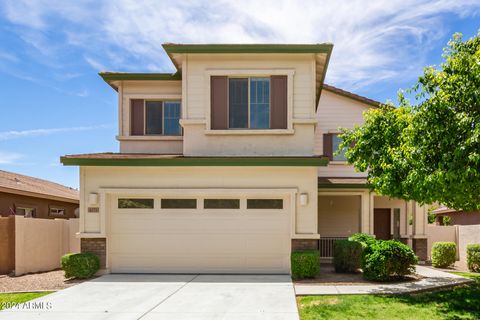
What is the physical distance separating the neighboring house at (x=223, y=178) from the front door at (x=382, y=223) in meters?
7.56

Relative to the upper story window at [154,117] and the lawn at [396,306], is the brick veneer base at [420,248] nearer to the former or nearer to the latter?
the lawn at [396,306]

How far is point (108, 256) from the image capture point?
13.4m

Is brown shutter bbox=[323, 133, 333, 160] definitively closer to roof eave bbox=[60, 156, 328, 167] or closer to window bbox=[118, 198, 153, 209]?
roof eave bbox=[60, 156, 328, 167]

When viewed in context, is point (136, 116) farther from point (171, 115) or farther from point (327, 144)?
point (327, 144)

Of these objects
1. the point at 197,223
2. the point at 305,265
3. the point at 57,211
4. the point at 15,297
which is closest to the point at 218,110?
the point at 197,223

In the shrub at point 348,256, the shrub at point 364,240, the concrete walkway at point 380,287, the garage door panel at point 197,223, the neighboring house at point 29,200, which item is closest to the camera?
the concrete walkway at point 380,287

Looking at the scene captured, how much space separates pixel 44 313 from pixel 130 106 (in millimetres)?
9318

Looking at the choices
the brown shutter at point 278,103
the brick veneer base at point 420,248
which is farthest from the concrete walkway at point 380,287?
the brick veneer base at point 420,248

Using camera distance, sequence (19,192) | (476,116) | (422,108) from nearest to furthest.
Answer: (476,116)
(422,108)
(19,192)

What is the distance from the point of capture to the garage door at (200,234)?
13.3 meters

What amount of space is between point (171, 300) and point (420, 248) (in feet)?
40.5

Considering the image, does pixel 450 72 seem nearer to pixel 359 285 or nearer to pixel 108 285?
pixel 359 285

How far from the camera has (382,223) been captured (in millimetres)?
20250

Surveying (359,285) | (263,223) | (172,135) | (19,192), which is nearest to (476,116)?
(359,285)
